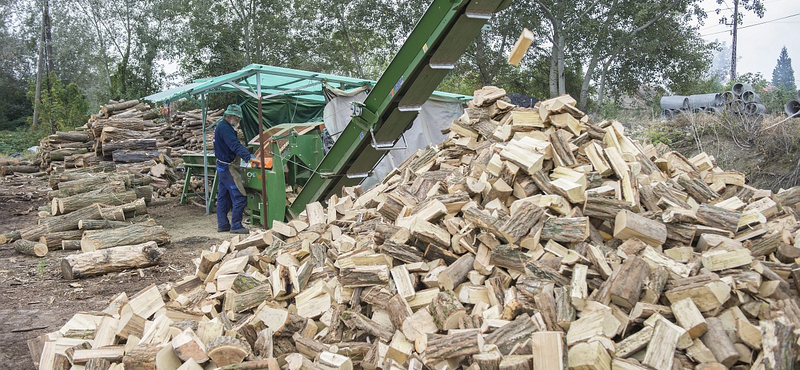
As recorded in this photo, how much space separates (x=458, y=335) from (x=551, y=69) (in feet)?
70.6

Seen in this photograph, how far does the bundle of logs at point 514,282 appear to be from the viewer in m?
2.72

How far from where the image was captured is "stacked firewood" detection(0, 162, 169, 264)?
636cm

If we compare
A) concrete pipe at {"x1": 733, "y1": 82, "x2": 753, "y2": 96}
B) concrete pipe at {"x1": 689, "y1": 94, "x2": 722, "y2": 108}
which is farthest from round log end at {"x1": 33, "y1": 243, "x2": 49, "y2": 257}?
concrete pipe at {"x1": 733, "y1": 82, "x2": 753, "y2": 96}

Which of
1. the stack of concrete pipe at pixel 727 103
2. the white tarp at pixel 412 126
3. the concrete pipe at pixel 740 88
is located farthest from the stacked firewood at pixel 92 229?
the concrete pipe at pixel 740 88

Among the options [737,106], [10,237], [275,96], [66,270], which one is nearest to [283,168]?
[275,96]

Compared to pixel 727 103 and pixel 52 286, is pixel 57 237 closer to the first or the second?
pixel 52 286

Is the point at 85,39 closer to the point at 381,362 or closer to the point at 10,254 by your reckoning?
the point at 10,254

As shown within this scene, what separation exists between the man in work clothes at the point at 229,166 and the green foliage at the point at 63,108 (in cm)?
1881

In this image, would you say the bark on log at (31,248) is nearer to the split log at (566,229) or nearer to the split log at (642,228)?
the split log at (566,229)

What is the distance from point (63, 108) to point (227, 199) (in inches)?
784

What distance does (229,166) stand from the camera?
8.64 meters

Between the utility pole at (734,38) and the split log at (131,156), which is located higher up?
the utility pole at (734,38)

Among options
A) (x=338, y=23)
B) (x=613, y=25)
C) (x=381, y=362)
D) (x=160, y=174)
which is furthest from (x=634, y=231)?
(x=338, y=23)

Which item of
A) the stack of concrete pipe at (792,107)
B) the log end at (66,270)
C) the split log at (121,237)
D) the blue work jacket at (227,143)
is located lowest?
the log end at (66,270)
